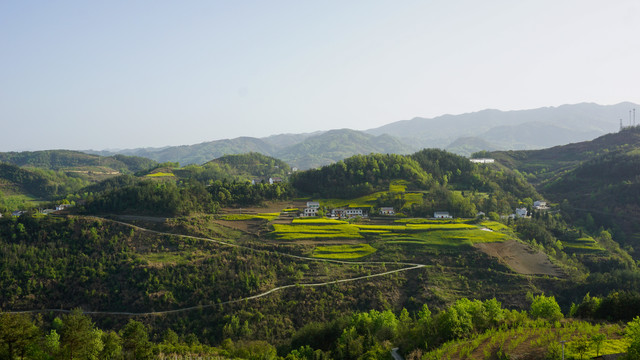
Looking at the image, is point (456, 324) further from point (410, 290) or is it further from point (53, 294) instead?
point (53, 294)

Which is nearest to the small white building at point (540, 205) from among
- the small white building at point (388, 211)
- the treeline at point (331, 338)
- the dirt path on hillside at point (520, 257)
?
the dirt path on hillside at point (520, 257)

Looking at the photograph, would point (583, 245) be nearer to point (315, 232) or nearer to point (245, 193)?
point (315, 232)

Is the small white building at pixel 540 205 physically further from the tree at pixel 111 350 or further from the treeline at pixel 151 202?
the tree at pixel 111 350

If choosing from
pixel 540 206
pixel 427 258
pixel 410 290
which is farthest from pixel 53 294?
pixel 540 206

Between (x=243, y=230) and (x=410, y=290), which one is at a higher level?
(x=243, y=230)

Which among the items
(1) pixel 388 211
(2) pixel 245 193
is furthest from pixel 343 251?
Result: (2) pixel 245 193

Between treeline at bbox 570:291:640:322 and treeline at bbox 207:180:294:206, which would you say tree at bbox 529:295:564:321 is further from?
treeline at bbox 207:180:294:206
